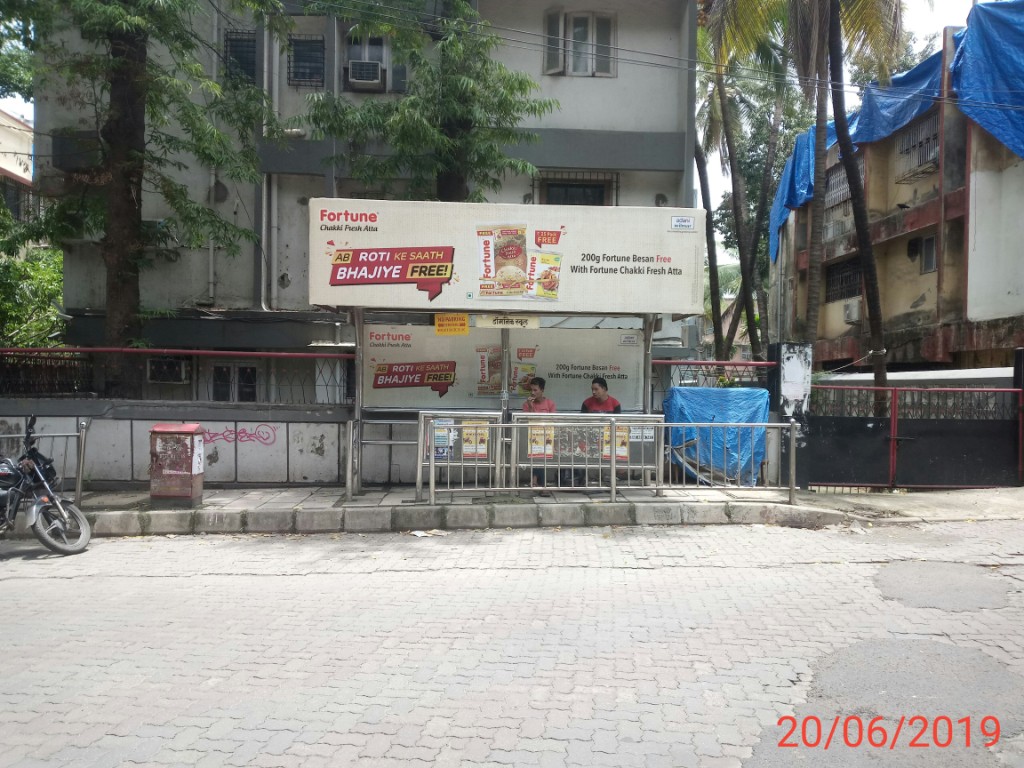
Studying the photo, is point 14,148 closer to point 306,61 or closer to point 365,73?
point 306,61

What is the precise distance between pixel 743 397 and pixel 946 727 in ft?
22.7

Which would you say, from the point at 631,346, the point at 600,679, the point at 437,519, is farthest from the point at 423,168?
the point at 600,679

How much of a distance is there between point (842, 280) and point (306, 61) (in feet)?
60.8

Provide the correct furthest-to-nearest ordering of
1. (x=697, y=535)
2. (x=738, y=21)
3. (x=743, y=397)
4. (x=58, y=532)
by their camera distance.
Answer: (x=738, y=21), (x=743, y=397), (x=697, y=535), (x=58, y=532)

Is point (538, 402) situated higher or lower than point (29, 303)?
lower

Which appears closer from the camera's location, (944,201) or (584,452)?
(584,452)

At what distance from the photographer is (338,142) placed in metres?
14.0

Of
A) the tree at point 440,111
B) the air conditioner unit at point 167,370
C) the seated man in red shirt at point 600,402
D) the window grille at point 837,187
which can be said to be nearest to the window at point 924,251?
the window grille at point 837,187

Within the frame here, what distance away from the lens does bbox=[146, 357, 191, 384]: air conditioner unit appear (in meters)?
10.6

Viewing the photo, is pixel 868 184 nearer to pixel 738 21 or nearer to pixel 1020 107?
pixel 1020 107

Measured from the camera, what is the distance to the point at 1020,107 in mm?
15414

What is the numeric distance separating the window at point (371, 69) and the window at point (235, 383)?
239 inches

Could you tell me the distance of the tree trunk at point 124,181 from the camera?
10.7m

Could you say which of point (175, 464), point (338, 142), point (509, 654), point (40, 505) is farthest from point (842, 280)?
point (40, 505)
